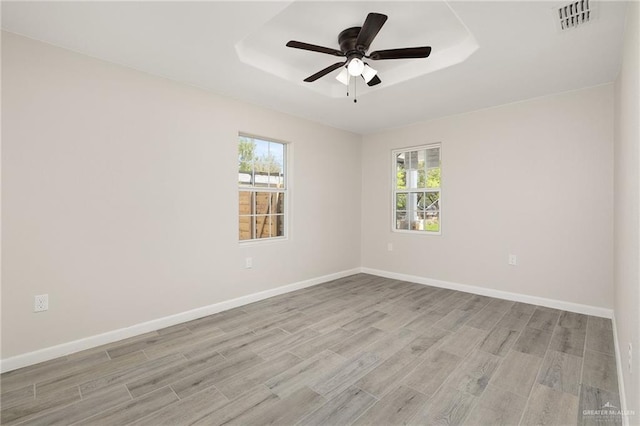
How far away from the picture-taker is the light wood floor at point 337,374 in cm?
169

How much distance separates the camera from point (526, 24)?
2.07m

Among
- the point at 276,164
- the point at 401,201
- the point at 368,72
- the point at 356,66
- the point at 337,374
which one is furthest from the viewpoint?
the point at 401,201

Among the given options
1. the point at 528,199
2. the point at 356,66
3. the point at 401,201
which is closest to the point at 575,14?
the point at 356,66

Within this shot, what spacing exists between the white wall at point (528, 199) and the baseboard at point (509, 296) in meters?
0.05

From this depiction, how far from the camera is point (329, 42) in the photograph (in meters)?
2.59

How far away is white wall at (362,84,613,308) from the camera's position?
314 centimetres

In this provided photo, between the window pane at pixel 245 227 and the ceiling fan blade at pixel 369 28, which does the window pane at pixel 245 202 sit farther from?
the ceiling fan blade at pixel 369 28

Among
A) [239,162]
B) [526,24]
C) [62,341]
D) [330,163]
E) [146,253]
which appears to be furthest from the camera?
[330,163]

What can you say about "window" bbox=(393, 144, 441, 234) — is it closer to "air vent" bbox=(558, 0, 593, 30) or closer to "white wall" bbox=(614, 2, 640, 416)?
"air vent" bbox=(558, 0, 593, 30)

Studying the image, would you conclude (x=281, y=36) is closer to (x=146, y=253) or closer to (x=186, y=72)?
(x=186, y=72)

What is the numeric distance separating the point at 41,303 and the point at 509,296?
4.82 m

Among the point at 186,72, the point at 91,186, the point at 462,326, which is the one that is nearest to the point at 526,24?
the point at 462,326

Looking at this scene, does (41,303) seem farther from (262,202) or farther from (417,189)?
(417,189)

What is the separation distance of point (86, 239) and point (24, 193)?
1.72 feet
